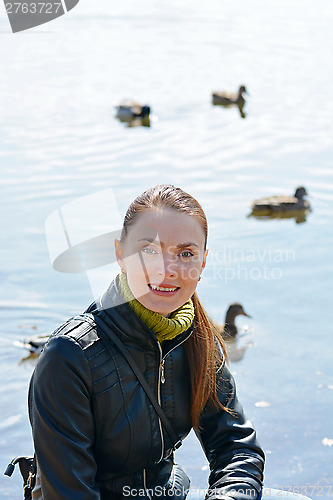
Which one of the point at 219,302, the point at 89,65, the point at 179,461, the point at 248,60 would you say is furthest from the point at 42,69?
the point at 179,461

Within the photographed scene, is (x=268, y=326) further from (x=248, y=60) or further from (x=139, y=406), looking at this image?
(x=248, y=60)

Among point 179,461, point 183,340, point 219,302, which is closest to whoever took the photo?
point 183,340

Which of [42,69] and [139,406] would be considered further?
[42,69]

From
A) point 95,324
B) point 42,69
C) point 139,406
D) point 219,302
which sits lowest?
point 42,69

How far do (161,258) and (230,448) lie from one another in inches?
27.8

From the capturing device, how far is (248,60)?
1966 cm

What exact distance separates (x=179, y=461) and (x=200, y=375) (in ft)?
6.85

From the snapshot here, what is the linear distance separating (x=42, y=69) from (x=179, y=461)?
Result: 14148 millimetres

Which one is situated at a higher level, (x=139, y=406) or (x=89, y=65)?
(x=139, y=406)

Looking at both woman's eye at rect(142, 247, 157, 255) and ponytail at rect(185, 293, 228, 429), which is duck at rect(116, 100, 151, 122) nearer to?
ponytail at rect(185, 293, 228, 429)

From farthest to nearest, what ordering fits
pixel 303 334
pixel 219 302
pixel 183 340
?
pixel 219 302, pixel 303 334, pixel 183 340

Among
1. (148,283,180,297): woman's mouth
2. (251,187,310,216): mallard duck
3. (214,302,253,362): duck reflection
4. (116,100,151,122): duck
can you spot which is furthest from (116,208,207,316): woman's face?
(116,100,151,122): duck

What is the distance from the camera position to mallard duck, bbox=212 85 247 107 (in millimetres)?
14602

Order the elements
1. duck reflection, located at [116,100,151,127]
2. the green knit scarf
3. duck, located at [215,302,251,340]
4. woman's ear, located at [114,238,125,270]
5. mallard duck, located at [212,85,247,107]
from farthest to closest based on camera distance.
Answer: mallard duck, located at [212,85,247,107]
duck reflection, located at [116,100,151,127]
duck, located at [215,302,251,340]
woman's ear, located at [114,238,125,270]
the green knit scarf
